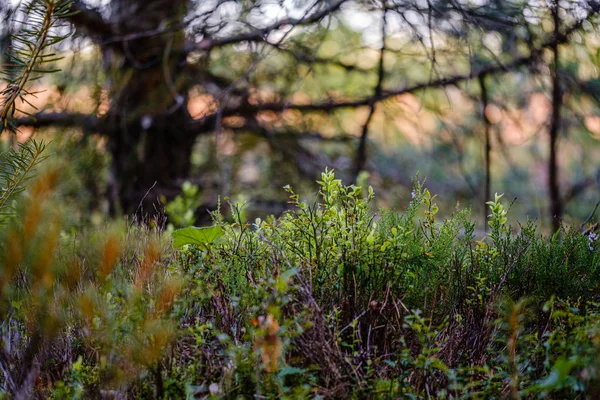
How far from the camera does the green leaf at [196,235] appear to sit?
2.34m

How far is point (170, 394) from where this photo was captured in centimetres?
171

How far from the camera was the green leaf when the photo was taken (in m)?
2.34

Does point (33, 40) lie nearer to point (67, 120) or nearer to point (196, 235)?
point (196, 235)

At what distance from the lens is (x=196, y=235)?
238cm

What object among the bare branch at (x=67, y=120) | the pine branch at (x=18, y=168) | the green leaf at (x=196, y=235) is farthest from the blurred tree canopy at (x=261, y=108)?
the pine branch at (x=18, y=168)

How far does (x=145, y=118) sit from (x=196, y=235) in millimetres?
3740

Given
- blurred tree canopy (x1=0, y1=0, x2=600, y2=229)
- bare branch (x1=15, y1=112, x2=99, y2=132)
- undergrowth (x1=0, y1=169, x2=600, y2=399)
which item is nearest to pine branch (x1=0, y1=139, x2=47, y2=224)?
undergrowth (x1=0, y1=169, x2=600, y2=399)

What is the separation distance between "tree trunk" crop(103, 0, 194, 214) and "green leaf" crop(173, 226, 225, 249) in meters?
3.03

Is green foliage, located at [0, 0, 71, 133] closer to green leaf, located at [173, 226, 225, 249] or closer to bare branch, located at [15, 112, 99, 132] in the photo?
green leaf, located at [173, 226, 225, 249]

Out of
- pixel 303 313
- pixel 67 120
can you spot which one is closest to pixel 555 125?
pixel 303 313

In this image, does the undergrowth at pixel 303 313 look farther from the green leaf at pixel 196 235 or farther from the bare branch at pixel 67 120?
the bare branch at pixel 67 120

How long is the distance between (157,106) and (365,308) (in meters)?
3.90

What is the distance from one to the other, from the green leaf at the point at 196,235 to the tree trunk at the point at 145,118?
3.03 metres

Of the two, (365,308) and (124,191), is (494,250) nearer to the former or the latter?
(365,308)
